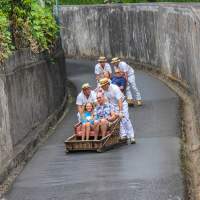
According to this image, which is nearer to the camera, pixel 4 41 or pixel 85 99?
pixel 4 41

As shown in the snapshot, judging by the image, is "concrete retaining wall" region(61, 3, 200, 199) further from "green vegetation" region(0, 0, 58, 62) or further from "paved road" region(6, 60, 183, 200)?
"green vegetation" region(0, 0, 58, 62)

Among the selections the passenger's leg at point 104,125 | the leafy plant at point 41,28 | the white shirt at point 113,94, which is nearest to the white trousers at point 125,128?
the white shirt at point 113,94

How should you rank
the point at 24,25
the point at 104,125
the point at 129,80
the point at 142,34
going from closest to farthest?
the point at 104,125, the point at 24,25, the point at 129,80, the point at 142,34

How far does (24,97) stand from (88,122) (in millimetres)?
2086

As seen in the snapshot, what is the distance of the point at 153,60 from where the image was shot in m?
35.7

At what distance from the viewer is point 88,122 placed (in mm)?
18859

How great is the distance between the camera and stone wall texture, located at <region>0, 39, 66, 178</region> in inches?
684

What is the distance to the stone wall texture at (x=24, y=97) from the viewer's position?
17375 mm

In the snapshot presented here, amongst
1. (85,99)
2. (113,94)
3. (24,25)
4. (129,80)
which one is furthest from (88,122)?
(129,80)

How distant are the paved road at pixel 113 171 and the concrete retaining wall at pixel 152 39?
527 mm

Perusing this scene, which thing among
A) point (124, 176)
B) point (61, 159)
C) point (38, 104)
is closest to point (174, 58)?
point (38, 104)

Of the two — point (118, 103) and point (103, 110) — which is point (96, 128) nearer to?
point (103, 110)

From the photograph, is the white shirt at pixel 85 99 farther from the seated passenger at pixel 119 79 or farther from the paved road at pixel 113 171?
the seated passenger at pixel 119 79

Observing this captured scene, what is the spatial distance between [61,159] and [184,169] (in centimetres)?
336
